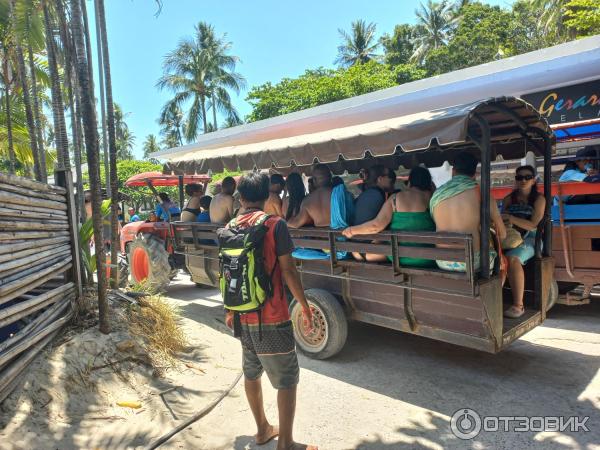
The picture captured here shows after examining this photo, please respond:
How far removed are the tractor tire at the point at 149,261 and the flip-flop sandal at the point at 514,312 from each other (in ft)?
16.6

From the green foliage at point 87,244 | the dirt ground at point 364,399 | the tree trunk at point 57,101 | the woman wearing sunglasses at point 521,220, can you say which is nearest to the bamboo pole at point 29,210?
the green foliage at point 87,244

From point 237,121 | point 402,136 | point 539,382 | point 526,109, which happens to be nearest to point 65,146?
point 402,136

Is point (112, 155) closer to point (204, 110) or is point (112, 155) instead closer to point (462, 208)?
point (462, 208)

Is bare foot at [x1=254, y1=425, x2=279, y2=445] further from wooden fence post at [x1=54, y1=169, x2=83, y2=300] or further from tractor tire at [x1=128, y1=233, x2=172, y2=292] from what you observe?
tractor tire at [x1=128, y1=233, x2=172, y2=292]

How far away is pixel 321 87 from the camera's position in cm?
2352

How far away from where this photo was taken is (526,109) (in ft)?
12.5

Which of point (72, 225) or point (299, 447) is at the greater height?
point (72, 225)

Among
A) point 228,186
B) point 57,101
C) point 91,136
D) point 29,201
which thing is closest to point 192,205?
point 228,186

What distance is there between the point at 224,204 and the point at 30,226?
301 cm

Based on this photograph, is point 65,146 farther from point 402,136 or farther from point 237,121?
point 237,121

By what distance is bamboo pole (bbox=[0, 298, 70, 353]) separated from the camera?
3.02 meters

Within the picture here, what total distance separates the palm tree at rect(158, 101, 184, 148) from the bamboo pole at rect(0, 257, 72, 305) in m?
30.3

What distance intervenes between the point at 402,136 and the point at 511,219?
1.72 metres

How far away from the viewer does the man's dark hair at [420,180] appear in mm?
4129
